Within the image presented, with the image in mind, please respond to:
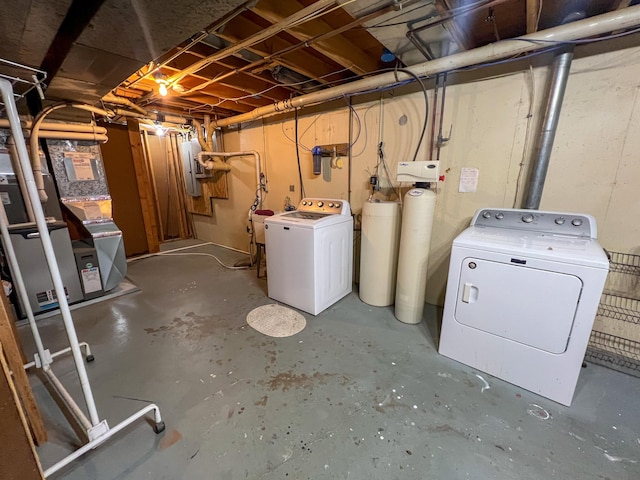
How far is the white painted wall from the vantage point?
1.73 m

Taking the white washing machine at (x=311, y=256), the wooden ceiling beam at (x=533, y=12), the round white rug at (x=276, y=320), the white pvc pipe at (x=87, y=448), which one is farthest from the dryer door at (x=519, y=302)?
the white pvc pipe at (x=87, y=448)

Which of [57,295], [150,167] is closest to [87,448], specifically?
[57,295]

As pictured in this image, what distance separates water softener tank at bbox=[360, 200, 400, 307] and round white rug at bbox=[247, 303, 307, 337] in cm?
79

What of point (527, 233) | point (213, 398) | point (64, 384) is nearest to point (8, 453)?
point (213, 398)

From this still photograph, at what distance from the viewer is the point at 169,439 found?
137 cm

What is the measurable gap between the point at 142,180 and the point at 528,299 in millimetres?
5148

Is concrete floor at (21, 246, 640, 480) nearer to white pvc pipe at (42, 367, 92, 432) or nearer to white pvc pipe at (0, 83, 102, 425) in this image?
white pvc pipe at (42, 367, 92, 432)

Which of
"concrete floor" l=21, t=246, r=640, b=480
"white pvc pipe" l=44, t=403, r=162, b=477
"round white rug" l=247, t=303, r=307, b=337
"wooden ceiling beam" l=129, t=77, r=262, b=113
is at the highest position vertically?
"wooden ceiling beam" l=129, t=77, r=262, b=113

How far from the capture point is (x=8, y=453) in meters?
0.85

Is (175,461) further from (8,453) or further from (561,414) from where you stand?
(561,414)

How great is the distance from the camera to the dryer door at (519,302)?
4.88 feet

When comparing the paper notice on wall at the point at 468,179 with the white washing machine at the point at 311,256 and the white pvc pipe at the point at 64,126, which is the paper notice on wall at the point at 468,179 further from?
the white pvc pipe at the point at 64,126

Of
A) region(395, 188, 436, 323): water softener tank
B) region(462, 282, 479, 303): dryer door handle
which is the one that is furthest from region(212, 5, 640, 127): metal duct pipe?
region(462, 282, 479, 303): dryer door handle

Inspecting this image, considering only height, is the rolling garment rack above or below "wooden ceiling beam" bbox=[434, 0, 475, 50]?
below
